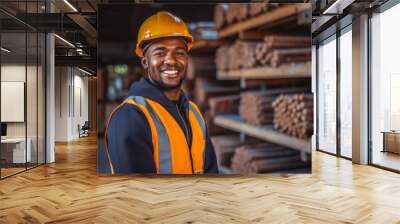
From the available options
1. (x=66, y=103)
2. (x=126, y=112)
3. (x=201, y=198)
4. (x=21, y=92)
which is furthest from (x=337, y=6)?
(x=66, y=103)

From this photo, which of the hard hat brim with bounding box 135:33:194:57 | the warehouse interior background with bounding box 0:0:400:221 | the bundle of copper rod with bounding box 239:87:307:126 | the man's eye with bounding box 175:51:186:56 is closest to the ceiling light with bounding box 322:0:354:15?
the warehouse interior background with bounding box 0:0:400:221

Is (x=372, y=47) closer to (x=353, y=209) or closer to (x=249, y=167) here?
(x=249, y=167)

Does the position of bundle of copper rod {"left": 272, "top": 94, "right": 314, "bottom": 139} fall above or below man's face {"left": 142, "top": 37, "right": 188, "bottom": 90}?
below

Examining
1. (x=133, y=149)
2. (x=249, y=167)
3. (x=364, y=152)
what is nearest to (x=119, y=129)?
(x=133, y=149)

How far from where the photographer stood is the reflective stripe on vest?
5504mm

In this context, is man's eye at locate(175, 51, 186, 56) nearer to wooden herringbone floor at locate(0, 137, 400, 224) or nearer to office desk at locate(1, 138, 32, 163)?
wooden herringbone floor at locate(0, 137, 400, 224)

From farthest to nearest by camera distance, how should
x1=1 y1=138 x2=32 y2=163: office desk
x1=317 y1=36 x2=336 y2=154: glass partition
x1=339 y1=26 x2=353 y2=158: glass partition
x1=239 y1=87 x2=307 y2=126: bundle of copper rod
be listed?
x1=317 y1=36 x2=336 y2=154: glass partition → x1=339 y1=26 x2=353 y2=158: glass partition → x1=1 y1=138 x2=32 y2=163: office desk → x1=239 y1=87 x2=307 y2=126: bundle of copper rod

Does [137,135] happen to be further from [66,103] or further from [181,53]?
[66,103]

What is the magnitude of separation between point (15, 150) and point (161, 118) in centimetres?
296

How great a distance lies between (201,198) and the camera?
4605mm

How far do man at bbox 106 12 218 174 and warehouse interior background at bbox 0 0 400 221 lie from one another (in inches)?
6.5

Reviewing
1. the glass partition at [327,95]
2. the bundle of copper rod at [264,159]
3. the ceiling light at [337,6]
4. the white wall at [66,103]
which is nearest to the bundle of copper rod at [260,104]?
the bundle of copper rod at [264,159]

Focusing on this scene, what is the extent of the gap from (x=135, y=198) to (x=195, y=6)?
2.95 meters

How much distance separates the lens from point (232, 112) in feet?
18.4
